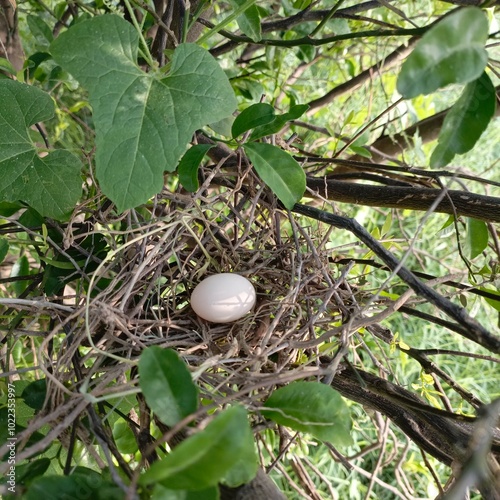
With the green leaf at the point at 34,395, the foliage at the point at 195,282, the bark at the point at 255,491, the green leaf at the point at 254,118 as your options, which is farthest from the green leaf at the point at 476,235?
the green leaf at the point at 34,395

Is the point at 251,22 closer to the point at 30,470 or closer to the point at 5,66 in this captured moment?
the point at 5,66

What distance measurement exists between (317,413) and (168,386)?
0.10 meters

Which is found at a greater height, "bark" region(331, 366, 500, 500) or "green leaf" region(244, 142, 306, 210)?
"green leaf" region(244, 142, 306, 210)

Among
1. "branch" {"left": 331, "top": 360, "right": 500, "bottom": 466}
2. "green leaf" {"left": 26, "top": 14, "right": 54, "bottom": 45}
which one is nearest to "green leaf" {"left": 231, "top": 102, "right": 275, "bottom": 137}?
"branch" {"left": 331, "top": 360, "right": 500, "bottom": 466}

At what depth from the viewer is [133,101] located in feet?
1.46

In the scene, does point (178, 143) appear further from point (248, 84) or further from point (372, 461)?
point (372, 461)

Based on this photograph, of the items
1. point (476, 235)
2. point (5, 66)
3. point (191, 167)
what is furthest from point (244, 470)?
point (5, 66)

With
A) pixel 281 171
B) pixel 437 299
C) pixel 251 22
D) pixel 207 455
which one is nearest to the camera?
pixel 207 455

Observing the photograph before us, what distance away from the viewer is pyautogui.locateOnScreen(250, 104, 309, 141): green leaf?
505 millimetres

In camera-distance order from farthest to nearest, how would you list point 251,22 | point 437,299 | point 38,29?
point 38,29 → point 251,22 → point 437,299

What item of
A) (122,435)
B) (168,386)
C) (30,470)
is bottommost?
(122,435)

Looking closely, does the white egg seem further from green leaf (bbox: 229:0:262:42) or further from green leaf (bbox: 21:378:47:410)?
green leaf (bbox: 229:0:262:42)

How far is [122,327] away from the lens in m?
0.44

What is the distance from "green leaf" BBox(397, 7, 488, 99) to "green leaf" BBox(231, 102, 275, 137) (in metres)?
0.16
